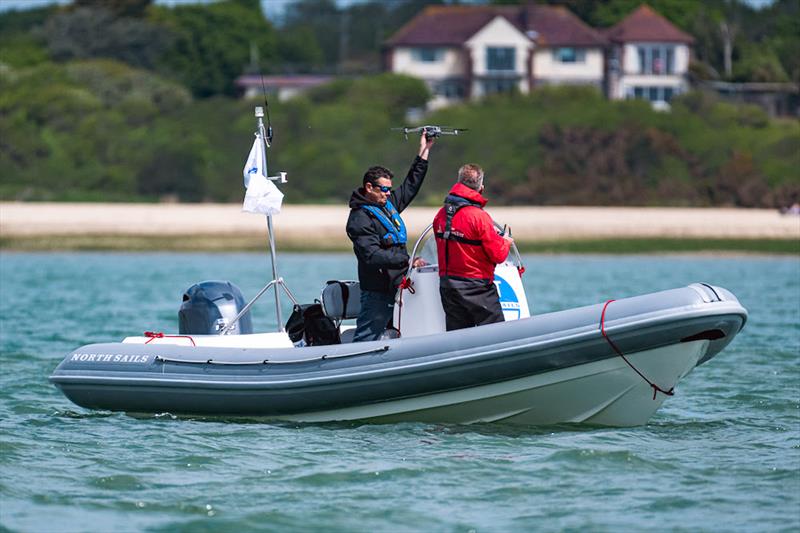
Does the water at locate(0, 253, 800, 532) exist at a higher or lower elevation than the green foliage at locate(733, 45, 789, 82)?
lower

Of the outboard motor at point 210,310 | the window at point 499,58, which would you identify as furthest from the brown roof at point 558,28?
the outboard motor at point 210,310

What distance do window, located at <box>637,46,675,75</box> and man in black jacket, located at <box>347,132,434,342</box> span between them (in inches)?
1751

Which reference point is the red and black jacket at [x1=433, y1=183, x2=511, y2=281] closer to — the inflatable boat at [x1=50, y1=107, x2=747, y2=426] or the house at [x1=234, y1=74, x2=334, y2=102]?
the inflatable boat at [x1=50, y1=107, x2=747, y2=426]

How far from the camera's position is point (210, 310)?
887 cm

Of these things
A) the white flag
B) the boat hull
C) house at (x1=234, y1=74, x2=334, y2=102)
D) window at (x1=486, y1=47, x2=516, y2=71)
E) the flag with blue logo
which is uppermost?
window at (x1=486, y1=47, x2=516, y2=71)

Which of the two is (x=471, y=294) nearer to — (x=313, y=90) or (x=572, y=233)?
(x=572, y=233)

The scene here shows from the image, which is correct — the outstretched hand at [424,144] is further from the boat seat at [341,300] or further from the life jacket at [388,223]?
the boat seat at [341,300]

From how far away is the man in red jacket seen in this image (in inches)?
291

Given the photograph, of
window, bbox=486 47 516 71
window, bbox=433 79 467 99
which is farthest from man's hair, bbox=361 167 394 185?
window, bbox=433 79 467 99

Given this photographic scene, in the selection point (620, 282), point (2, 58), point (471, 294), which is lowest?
point (620, 282)

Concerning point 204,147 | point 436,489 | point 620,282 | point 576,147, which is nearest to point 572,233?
point 620,282

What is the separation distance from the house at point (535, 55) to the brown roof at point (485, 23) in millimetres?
37

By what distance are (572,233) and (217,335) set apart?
59.2ft

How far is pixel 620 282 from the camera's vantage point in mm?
19766
